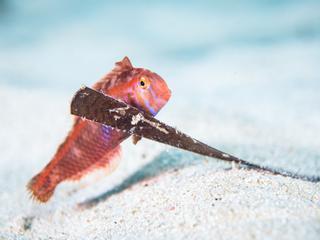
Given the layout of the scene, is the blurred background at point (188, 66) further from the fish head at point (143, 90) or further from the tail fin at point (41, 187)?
the fish head at point (143, 90)

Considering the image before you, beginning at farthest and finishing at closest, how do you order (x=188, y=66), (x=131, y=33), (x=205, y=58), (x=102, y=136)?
(x=131, y=33), (x=205, y=58), (x=188, y=66), (x=102, y=136)

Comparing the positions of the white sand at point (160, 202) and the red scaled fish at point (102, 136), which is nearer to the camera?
the white sand at point (160, 202)

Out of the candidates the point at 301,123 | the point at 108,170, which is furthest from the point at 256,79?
the point at 108,170

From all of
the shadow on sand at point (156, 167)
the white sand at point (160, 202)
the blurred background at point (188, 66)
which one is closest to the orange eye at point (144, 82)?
the white sand at point (160, 202)

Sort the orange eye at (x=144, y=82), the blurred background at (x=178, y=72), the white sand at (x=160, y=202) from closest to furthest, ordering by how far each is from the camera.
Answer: the white sand at (x=160, y=202), the orange eye at (x=144, y=82), the blurred background at (x=178, y=72)

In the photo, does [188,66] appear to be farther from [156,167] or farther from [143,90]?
[143,90]

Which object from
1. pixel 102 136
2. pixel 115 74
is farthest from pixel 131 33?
pixel 102 136

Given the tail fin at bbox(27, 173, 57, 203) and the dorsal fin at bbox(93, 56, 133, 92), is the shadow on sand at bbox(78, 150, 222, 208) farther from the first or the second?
the dorsal fin at bbox(93, 56, 133, 92)
